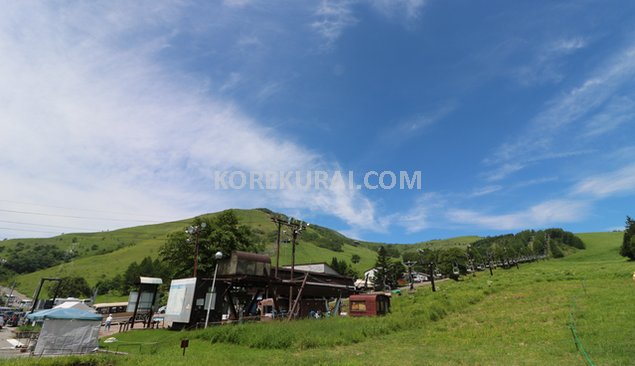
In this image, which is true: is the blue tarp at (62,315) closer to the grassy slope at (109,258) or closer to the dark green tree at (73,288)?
the grassy slope at (109,258)

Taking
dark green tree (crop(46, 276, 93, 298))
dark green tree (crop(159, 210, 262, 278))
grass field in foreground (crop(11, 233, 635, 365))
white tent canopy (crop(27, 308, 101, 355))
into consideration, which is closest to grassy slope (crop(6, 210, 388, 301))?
dark green tree (crop(46, 276, 93, 298))

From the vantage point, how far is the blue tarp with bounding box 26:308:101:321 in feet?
58.0

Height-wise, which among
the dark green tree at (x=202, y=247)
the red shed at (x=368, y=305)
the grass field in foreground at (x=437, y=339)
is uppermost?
the dark green tree at (x=202, y=247)

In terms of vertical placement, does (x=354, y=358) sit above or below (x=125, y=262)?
below

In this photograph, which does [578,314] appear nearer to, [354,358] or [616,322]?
[616,322]

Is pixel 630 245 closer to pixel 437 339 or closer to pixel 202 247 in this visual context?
pixel 437 339

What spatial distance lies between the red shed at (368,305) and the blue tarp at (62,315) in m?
20.8

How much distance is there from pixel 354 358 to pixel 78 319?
15765 mm

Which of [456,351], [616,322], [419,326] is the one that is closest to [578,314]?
[616,322]

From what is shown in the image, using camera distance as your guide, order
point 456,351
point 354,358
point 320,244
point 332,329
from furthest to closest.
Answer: point 320,244
point 332,329
point 456,351
point 354,358

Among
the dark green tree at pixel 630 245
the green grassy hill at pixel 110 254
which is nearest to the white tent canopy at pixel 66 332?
the green grassy hill at pixel 110 254

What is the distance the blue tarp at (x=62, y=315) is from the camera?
17672mm

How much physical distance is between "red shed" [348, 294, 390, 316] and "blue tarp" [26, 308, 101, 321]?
20.8m

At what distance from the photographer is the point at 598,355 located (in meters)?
12.5
